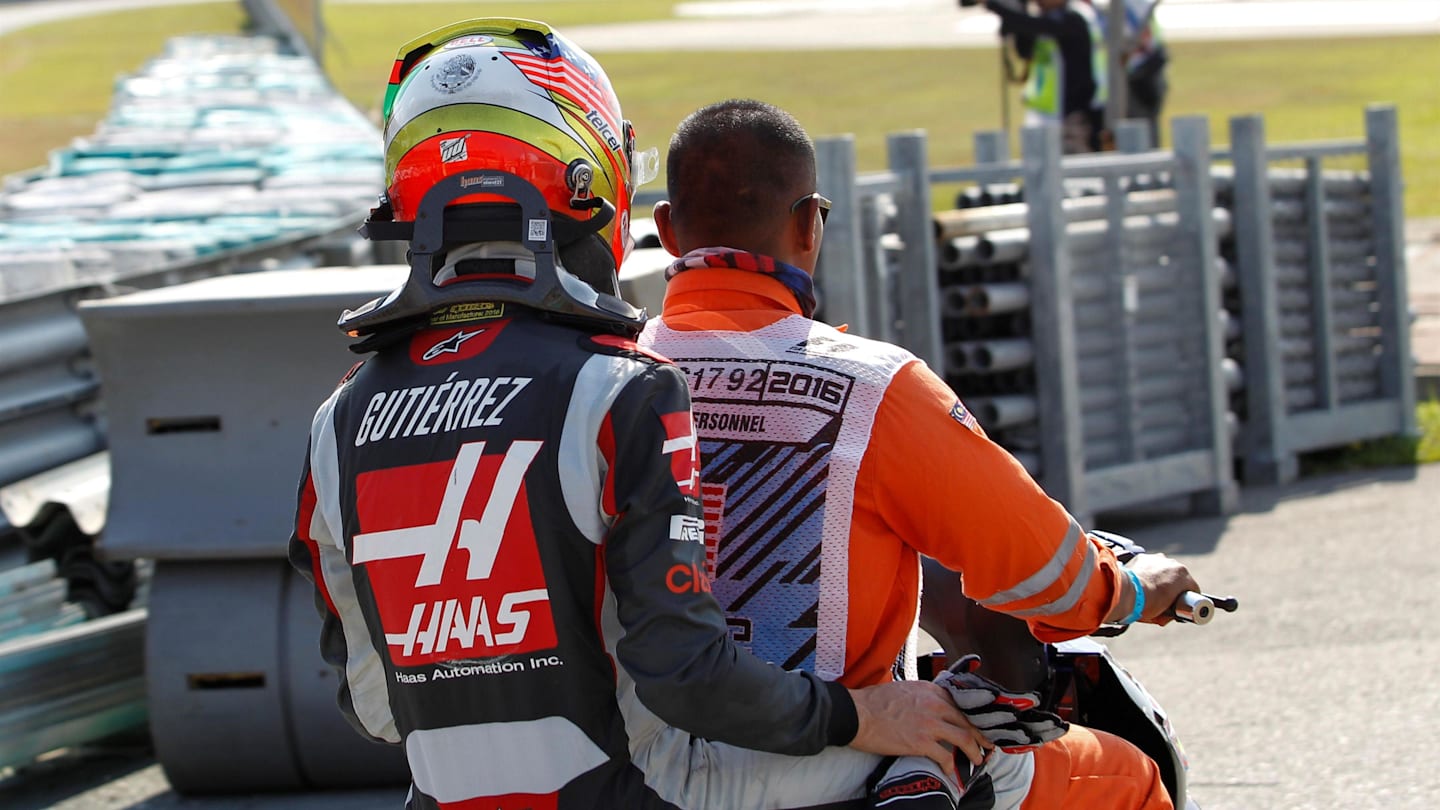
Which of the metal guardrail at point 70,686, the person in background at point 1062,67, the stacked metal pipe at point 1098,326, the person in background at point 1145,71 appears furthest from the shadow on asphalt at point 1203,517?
the metal guardrail at point 70,686

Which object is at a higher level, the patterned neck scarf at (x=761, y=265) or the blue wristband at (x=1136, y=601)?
the patterned neck scarf at (x=761, y=265)

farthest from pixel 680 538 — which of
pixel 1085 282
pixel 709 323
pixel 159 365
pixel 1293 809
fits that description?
pixel 1085 282

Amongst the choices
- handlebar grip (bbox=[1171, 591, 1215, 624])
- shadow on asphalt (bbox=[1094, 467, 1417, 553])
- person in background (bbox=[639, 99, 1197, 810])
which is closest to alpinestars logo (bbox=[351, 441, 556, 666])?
person in background (bbox=[639, 99, 1197, 810])

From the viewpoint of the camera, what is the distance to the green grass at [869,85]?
2397cm

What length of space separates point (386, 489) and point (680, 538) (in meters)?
0.42

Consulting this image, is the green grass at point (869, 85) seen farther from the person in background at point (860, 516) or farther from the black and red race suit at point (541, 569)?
the black and red race suit at point (541, 569)

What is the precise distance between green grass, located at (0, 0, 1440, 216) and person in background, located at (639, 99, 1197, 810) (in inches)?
641

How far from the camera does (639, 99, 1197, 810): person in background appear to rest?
8.41 feet

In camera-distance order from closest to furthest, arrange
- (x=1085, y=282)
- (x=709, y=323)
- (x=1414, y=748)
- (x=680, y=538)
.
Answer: (x=680, y=538)
(x=709, y=323)
(x=1414, y=748)
(x=1085, y=282)

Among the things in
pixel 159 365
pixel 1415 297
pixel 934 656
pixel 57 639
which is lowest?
pixel 1415 297

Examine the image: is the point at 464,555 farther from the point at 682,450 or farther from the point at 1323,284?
the point at 1323,284

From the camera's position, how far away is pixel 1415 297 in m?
13.0

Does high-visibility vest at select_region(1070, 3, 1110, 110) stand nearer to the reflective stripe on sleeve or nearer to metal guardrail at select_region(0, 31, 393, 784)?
metal guardrail at select_region(0, 31, 393, 784)

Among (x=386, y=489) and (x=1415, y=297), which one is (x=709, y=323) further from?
(x=1415, y=297)
